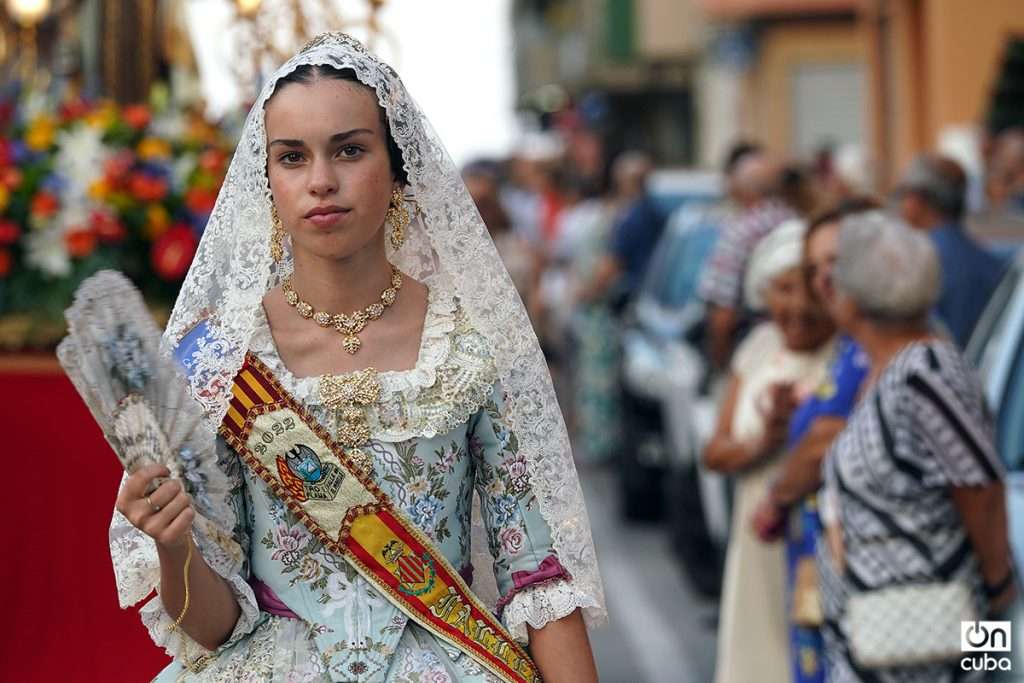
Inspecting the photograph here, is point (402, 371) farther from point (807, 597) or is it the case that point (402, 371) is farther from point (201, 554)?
point (807, 597)

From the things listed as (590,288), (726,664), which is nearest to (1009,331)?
(726,664)

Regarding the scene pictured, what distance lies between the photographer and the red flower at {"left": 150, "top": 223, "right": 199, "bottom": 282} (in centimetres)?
715

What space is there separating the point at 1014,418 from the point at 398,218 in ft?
11.1

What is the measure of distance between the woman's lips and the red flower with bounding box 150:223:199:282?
13.1ft

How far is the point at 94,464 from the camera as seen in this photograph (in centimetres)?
549

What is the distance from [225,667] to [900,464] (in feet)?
7.55

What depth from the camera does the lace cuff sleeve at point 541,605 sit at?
10.9 feet

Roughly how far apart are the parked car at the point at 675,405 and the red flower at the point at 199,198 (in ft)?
9.65

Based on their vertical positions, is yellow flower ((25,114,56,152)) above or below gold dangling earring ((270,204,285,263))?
below

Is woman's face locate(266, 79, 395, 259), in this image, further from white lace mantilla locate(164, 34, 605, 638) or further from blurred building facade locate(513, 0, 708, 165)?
blurred building facade locate(513, 0, 708, 165)

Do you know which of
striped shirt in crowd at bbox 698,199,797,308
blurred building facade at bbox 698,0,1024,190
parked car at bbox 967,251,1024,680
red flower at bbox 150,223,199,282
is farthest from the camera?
blurred building facade at bbox 698,0,1024,190

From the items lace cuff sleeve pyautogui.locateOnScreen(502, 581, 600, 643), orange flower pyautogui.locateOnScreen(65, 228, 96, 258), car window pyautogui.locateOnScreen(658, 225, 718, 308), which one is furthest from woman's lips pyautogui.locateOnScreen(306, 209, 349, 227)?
car window pyautogui.locateOnScreen(658, 225, 718, 308)

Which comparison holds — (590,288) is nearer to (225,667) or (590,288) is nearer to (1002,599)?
(1002,599)

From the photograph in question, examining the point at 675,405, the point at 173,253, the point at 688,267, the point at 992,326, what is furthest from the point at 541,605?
the point at 688,267
